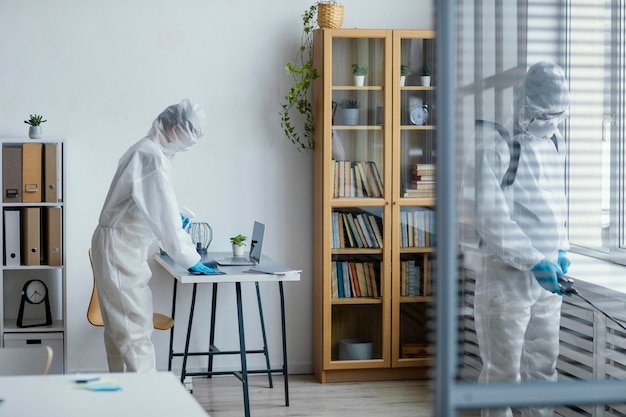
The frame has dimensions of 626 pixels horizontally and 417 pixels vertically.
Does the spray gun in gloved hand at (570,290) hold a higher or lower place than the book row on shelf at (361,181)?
lower

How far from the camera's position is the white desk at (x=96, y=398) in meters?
2.22

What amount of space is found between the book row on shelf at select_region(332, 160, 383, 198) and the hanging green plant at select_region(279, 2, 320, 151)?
13.2 inches

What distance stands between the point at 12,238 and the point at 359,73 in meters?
2.20

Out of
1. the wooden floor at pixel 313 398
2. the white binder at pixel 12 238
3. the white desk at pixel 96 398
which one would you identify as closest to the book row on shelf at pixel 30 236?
the white binder at pixel 12 238

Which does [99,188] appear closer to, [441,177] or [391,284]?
[391,284]

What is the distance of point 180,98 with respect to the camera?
530cm

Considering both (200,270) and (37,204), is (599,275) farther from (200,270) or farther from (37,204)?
(37,204)

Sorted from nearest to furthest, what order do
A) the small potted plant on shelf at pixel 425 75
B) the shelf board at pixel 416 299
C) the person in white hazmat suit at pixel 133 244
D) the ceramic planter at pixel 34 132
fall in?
1. the person in white hazmat suit at pixel 133 244
2. the ceramic planter at pixel 34 132
3. the small potted plant on shelf at pixel 425 75
4. the shelf board at pixel 416 299

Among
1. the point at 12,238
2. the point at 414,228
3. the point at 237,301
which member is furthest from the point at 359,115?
the point at 12,238

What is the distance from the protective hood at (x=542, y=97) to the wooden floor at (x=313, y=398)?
2843mm

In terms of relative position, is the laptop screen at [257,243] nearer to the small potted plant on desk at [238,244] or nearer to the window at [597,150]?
the small potted plant on desk at [238,244]

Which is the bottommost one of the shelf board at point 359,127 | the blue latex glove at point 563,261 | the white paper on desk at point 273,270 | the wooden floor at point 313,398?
the wooden floor at point 313,398

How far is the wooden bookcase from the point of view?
5.21 m

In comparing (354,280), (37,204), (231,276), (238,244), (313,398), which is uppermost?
(37,204)
